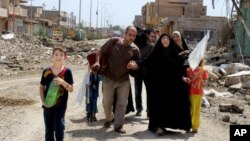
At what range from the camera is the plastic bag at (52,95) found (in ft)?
19.2

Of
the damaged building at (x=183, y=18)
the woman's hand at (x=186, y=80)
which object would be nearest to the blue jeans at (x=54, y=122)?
the woman's hand at (x=186, y=80)

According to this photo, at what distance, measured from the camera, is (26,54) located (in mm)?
33406

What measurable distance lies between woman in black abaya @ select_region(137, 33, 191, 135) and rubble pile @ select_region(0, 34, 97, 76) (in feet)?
47.0

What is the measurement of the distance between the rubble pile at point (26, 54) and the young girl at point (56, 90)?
15.9 m

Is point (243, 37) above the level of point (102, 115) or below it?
above

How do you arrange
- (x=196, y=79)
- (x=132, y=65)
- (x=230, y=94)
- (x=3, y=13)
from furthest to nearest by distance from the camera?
(x=3, y=13), (x=230, y=94), (x=196, y=79), (x=132, y=65)

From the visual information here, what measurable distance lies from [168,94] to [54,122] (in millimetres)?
2623

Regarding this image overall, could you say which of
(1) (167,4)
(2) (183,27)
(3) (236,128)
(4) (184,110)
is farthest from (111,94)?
(1) (167,4)

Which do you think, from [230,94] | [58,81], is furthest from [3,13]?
[58,81]

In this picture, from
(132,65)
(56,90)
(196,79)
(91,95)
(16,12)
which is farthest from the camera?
(16,12)

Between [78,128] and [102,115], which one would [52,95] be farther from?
[102,115]

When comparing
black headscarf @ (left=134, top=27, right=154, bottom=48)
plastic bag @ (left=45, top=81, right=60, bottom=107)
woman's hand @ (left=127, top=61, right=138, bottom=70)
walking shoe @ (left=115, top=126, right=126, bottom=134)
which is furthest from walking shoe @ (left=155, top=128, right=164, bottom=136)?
plastic bag @ (left=45, top=81, right=60, bottom=107)

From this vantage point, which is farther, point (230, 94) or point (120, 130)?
point (230, 94)

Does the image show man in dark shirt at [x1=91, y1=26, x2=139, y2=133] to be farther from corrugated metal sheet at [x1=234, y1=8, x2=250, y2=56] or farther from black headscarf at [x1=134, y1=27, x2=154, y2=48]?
corrugated metal sheet at [x1=234, y1=8, x2=250, y2=56]
